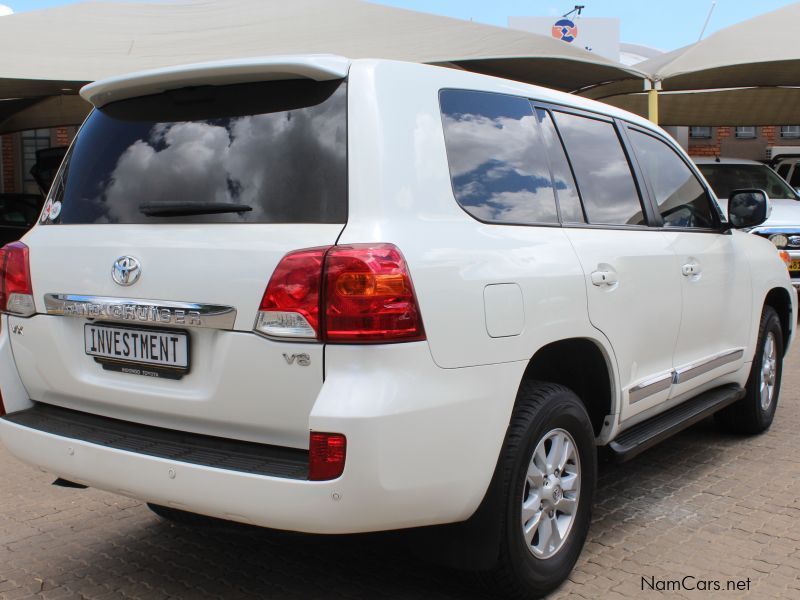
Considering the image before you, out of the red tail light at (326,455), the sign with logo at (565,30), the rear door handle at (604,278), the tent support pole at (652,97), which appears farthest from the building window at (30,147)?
the sign with logo at (565,30)

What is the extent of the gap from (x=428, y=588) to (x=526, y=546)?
0.48m

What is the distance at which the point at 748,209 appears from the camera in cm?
458

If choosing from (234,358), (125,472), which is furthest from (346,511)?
(125,472)

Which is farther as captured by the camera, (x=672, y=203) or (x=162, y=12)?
(x=162, y=12)

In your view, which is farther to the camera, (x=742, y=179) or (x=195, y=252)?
(x=742, y=179)

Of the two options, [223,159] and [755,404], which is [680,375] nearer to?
[755,404]

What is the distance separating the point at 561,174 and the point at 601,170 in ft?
1.27

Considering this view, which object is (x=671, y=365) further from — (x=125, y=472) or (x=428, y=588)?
(x=125, y=472)

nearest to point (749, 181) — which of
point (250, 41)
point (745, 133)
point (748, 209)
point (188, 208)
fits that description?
point (250, 41)

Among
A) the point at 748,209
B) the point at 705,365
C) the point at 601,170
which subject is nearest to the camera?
the point at 601,170

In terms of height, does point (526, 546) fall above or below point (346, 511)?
below

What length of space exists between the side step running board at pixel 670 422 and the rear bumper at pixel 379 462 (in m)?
1.06

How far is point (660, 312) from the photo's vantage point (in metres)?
3.72

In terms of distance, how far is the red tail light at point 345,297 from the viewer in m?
2.37
